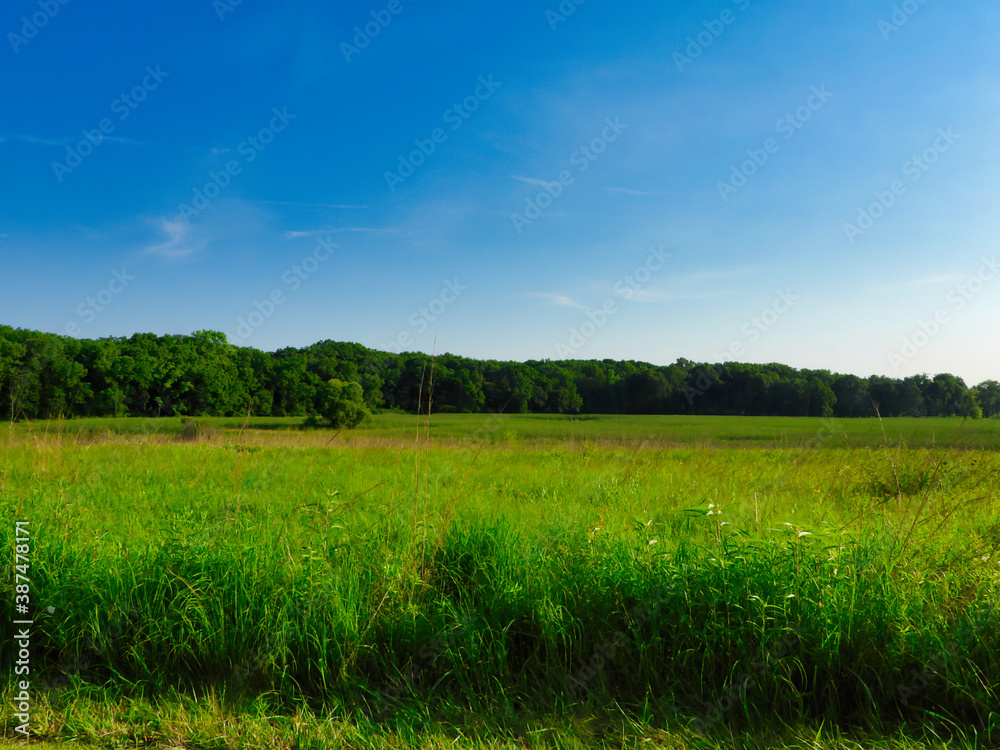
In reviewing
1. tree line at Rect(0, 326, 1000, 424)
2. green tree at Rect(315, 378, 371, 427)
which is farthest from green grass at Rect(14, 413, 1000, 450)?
tree line at Rect(0, 326, 1000, 424)

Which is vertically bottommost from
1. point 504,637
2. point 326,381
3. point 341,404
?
point 504,637

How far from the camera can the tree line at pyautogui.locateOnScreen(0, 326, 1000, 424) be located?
108 feet

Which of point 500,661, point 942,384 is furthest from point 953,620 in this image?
point 942,384

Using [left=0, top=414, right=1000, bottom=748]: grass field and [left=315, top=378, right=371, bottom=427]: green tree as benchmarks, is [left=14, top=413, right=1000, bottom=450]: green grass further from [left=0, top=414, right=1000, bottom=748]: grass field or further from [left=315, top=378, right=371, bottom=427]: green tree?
[left=0, top=414, right=1000, bottom=748]: grass field

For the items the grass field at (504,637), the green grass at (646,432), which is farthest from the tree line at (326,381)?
the grass field at (504,637)

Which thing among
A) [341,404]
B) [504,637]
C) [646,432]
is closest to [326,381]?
[341,404]

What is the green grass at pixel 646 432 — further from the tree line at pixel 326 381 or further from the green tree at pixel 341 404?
the tree line at pixel 326 381

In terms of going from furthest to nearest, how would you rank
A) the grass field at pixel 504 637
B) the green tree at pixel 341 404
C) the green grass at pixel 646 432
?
1. the green tree at pixel 341 404
2. the green grass at pixel 646 432
3. the grass field at pixel 504 637

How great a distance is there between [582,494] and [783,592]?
11.8ft

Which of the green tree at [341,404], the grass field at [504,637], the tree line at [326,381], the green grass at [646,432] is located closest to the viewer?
the grass field at [504,637]

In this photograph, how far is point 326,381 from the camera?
116ft

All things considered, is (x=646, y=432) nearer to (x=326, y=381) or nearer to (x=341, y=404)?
(x=341, y=404)

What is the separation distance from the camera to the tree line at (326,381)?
108 feet

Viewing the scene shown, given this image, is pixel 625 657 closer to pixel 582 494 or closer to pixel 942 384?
pixel 582 494
